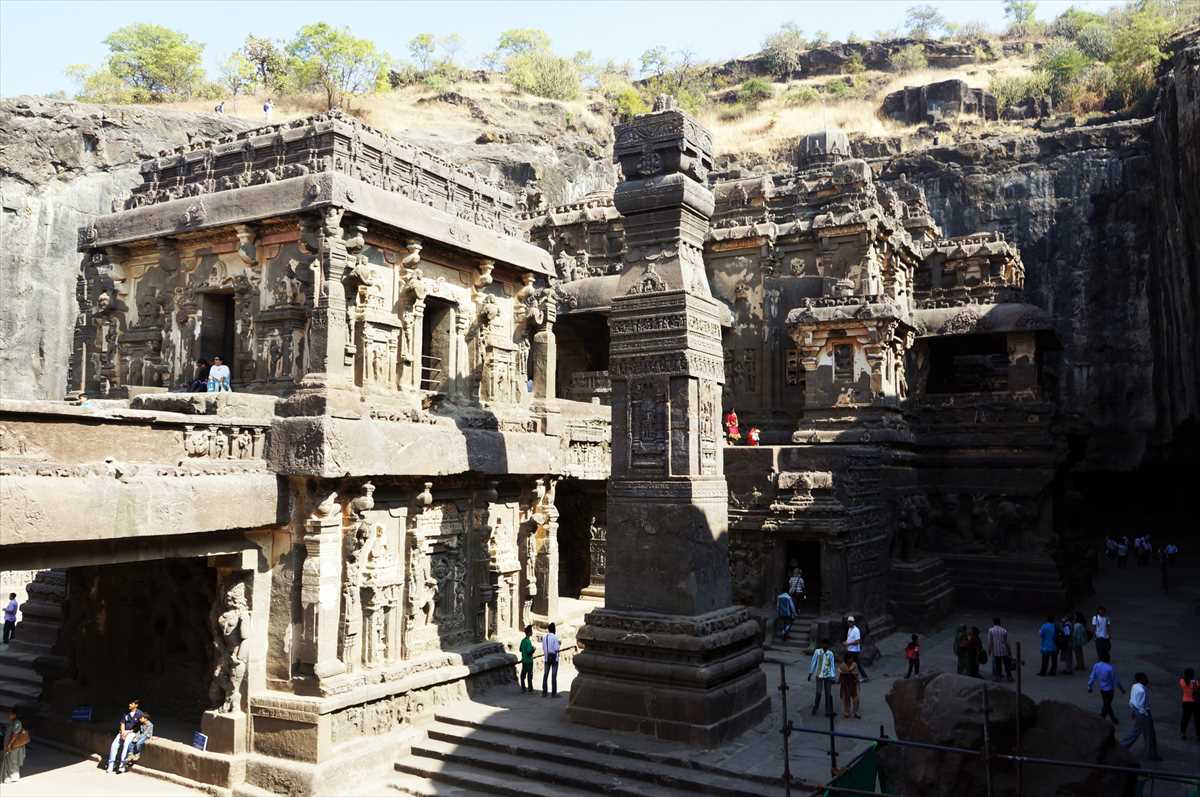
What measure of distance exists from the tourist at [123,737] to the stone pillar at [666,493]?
5686 mm

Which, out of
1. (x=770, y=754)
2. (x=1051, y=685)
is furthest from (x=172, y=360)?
(x=1051, y=685)

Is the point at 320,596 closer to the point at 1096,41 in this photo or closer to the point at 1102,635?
the point at 1102,635

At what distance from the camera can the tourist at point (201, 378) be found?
41.1ft

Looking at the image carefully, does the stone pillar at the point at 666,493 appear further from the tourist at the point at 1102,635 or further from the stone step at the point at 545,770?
the tourist at the point at 1102,635

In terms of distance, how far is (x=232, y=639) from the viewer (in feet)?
35.2

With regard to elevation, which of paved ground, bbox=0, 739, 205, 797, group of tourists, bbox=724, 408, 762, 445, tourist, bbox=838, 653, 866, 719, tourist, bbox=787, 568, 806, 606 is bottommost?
paved ground, bbox=0, 739, 205, 797

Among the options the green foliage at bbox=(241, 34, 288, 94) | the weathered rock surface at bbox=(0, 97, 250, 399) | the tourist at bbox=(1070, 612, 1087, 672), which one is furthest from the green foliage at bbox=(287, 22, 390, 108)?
the tourist at bbox=(1070, 612, 1087, 672)

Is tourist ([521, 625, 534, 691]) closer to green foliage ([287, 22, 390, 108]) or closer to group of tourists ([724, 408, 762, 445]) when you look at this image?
group of tourists ([724, 408, 762, 445])

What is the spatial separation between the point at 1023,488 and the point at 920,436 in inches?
106

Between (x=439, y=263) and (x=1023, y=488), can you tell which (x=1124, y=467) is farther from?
(x=439, y=263)

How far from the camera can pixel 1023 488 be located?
20609 mm

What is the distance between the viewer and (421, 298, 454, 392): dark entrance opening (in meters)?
14.1

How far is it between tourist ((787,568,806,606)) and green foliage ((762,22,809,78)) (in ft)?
194

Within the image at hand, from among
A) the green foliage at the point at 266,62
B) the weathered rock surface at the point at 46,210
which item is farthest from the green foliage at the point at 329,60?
the weathered rock surface at the point at 46,210
